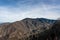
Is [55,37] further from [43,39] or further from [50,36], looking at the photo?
[43,39]

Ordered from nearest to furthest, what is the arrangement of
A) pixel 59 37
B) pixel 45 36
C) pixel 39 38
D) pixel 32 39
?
pixel 59 37 → pixel 45 36 → pixel 39 38 → pixel 32 39

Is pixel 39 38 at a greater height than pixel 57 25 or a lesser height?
lesser

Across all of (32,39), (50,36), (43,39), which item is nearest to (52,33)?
(50,36)

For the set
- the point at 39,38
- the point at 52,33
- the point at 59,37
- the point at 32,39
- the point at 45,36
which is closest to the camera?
the point at 59,37

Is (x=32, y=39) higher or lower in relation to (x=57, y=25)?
lower

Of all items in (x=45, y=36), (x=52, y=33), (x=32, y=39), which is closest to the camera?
(x=52, y=33)

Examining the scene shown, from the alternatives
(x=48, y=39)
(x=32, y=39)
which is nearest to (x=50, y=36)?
(x=48, y=39)

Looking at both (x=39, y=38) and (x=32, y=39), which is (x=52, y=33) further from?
(x=32, y=39)

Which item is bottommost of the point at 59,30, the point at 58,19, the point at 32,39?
the point at 32,39

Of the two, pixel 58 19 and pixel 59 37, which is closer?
pixel 59 37
